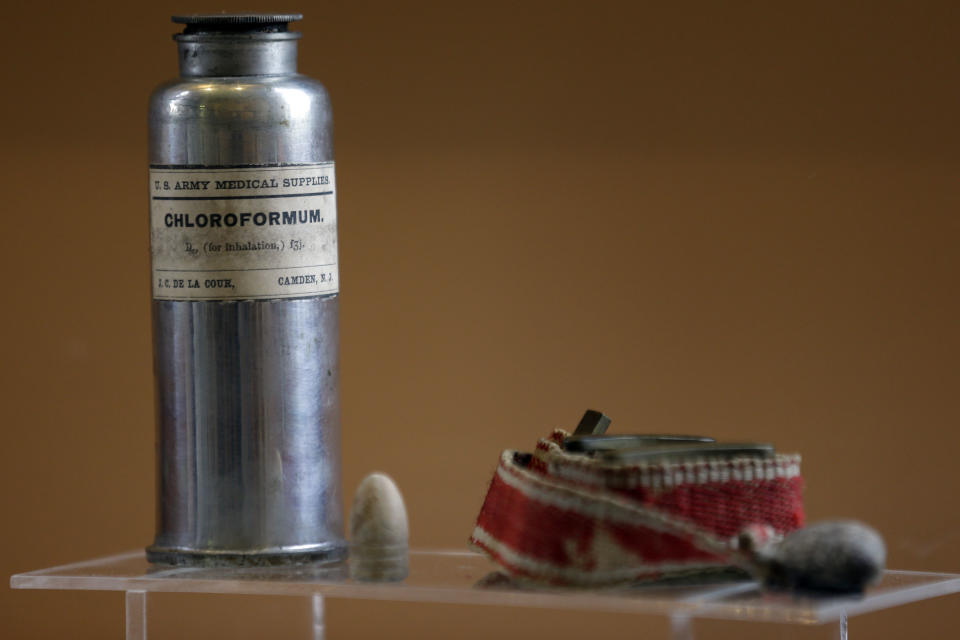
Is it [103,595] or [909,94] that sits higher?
[909,94]

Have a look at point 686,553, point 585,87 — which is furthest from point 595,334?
point 686,553

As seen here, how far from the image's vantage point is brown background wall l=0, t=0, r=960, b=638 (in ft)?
7.48

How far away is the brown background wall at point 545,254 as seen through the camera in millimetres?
2279

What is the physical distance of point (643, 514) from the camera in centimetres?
113

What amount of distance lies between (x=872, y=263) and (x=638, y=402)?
15.2 inches

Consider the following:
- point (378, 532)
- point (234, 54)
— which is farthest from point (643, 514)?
point (234, 54)

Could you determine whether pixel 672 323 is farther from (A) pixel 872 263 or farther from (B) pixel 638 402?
(A) pixel 872 263

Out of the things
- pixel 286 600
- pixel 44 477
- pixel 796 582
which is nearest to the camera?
pixel 796 582

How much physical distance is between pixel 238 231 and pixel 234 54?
0.15 m

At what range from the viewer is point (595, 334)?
92.9 inches

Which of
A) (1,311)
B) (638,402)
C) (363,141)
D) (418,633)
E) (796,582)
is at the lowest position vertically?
(418,633)

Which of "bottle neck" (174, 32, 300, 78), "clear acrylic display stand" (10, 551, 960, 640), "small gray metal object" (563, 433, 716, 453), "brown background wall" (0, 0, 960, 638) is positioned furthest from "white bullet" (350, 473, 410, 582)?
"brown background wall" (0, 0, 960, 638)

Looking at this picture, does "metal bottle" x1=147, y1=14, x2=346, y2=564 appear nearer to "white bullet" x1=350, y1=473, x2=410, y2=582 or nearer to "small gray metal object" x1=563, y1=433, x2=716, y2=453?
"white bullet" x1=350, y1=473, x2=410, y2=582

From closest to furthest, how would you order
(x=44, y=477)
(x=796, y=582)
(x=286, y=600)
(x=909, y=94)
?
(x=796, y=582) → (x=286, y=600) → (x=909, y=94) → (x=44, y=477)
